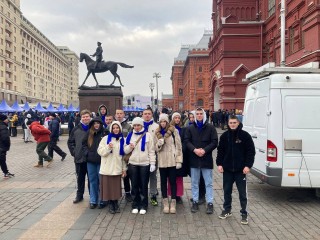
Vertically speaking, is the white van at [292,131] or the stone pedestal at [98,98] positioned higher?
the stone pedestal at [98,98]

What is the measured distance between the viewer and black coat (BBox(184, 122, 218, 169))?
20.5 ft

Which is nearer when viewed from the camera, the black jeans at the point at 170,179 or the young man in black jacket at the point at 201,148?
the young man in black jacket at the point at 201,148

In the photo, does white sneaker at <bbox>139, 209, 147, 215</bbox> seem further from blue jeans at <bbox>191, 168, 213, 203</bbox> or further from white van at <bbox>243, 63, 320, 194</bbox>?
white van at <bbox>243, 63, 320, 194</bbox>

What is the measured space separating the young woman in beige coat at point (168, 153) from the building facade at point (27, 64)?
61162 mm

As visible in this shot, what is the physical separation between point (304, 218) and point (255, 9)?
101 feet

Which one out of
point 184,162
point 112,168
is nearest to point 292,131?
point 184,162

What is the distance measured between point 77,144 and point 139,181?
5.15 ft

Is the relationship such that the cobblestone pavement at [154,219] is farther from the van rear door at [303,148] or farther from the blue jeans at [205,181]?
the van rear door at [303,148]

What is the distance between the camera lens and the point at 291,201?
7184 millimetres

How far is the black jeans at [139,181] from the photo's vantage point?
6.31 metres

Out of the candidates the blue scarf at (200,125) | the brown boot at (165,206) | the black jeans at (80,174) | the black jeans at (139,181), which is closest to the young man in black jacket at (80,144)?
the black jeans at (80,174)

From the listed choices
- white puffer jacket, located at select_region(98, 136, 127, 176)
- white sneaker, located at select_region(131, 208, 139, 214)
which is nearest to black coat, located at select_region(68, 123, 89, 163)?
white puffer jacket, located at select_region(98, 136, 127, 176)

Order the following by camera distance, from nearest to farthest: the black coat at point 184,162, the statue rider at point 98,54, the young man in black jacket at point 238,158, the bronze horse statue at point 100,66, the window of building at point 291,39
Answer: the young man in black jacket at point 238,158 < the black coat at point 184,162 < the statue rider at point 98,54 < the bronze horse statue at point 100,66 < the window of building at point 291,39

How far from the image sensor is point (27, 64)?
101188mm
